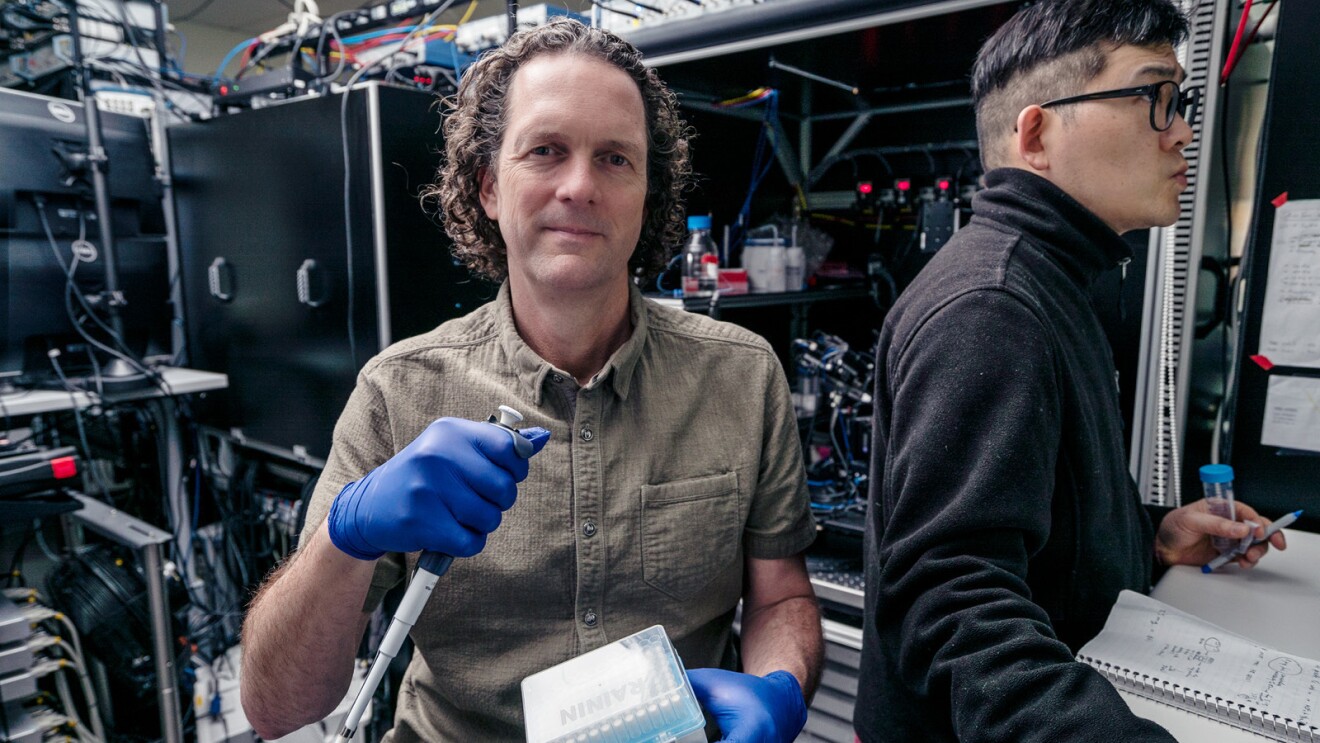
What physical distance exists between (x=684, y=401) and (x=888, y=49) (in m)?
0.84

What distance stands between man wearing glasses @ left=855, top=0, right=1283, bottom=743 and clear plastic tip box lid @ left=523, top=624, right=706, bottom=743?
10.9 inches

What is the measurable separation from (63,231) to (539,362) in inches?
74.0

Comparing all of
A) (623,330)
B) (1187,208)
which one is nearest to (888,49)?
(1187,208)

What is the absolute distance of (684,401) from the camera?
113 cm

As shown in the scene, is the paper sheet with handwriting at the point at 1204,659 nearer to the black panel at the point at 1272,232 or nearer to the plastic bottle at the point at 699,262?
the black panel at the point at 1272,232

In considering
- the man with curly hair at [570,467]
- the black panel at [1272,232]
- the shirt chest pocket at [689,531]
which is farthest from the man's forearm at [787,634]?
the black panel at [1272,232]

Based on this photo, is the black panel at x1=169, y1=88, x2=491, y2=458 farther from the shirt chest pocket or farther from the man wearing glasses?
the man wearing glasses

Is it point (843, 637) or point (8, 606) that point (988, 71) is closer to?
point (843, 637)

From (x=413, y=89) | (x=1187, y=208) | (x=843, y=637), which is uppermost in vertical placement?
(x=413, y=89)

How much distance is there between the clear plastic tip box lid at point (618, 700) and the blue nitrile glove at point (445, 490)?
164 mm

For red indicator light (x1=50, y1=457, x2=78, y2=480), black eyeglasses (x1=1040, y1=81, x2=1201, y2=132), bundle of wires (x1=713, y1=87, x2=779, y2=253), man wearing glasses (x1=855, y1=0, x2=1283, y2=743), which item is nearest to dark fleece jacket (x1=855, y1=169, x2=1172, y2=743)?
man wearing glasses (x1=855, y1=0, x2=1283, y2=743)

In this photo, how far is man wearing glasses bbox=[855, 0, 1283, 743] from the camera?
2.40 feet

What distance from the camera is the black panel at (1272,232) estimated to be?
50.6 inches

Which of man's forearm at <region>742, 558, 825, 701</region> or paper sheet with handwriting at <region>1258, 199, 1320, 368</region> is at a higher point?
paper sheet with handwriting at <region>1258, 199, 1320, 368</region>
